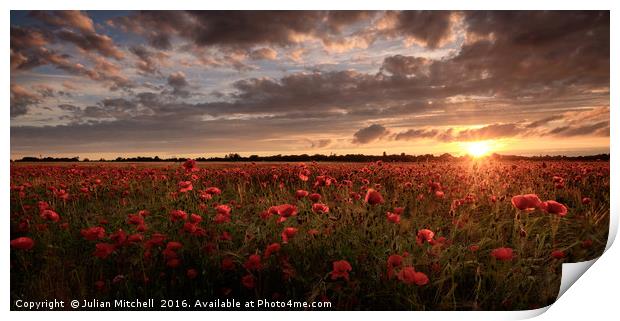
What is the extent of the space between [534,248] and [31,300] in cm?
374

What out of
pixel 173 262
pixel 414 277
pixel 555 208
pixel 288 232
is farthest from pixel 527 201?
pixel 173 262

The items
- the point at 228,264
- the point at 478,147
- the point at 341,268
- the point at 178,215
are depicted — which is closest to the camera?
the point at 341,268

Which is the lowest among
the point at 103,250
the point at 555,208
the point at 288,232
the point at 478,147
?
the point at 103,250

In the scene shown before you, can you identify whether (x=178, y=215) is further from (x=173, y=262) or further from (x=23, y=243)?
(x=23, y=243)

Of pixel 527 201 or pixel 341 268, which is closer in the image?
pixel 341 268

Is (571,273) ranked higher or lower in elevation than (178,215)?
lower

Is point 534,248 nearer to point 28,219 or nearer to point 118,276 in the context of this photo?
point 118,276

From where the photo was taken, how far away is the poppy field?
129 inches

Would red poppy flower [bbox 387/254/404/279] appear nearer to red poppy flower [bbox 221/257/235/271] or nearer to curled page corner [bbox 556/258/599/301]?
red poppy flower [bbox 221/257/235/271]

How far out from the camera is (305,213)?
3.93 meters

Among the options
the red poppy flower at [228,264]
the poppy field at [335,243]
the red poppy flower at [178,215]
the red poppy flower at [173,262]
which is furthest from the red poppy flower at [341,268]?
the red poppy flower at [178,215]

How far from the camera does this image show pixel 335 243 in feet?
11.4

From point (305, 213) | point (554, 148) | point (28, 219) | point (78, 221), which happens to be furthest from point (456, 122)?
point (28, 219)

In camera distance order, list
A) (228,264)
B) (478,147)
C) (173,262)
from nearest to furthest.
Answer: (173,262), (228,264), (478,147)
